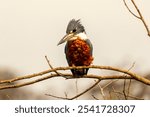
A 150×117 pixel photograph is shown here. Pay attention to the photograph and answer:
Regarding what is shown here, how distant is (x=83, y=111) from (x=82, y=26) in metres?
0.80

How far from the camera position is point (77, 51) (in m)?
4.27

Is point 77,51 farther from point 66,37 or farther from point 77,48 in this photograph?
point 66,37

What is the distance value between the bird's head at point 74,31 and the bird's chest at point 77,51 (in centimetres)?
5

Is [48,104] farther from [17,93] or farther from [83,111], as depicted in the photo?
[17,93]

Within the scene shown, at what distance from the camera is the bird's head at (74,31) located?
4283 millimetres

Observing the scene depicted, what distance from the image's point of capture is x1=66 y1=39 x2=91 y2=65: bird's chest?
4.23 m

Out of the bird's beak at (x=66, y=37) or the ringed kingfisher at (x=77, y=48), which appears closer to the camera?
the bird's beak at (x=66, y=37)

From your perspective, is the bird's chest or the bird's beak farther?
the bird's chest

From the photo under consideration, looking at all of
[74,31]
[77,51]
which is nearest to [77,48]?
[77,51]

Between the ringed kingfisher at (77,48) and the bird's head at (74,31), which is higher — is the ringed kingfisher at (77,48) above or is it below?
below

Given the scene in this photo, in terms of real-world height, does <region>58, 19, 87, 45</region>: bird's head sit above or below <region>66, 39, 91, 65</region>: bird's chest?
above

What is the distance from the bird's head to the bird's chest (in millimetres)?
54

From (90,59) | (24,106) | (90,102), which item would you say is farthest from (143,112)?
(24,106)

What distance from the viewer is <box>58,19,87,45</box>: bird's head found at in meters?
4.28
